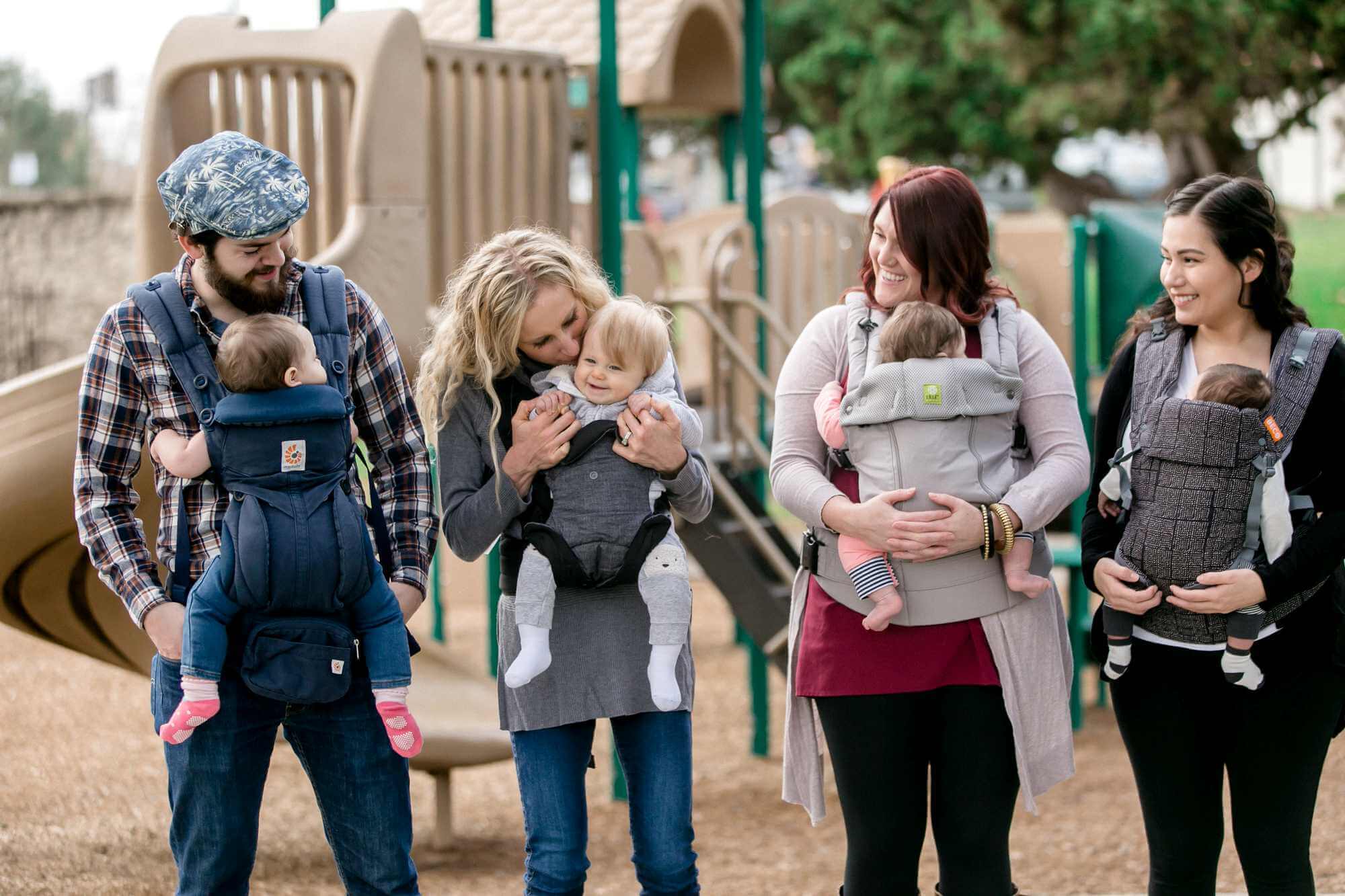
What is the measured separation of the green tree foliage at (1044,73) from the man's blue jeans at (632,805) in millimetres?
14795

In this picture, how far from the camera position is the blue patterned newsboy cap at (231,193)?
8.34 feet

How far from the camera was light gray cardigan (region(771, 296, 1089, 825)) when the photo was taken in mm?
2797

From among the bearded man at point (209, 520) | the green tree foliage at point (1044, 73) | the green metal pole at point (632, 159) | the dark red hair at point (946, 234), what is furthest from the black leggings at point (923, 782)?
the green tree foliage at point (1044, 73)

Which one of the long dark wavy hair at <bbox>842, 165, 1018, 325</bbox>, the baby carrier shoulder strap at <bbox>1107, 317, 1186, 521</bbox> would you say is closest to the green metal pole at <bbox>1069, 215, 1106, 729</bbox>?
the baby carrier shoulder strap at <bbox>1107, 317, 1186, 521</bbox>

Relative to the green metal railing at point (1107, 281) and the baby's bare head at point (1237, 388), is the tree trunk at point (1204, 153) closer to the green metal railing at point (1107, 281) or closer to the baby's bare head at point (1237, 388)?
the green metal railing at point (1107, 281)

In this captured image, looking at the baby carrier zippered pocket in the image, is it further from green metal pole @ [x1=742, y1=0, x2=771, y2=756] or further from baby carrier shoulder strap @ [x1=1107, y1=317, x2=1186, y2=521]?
green metal pole @ [x1=742, y1=0, x2=771, y2=756]

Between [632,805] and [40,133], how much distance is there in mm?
15394

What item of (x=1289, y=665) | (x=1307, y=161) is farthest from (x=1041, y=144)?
(x=1289, y=665)

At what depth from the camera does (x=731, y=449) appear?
20.9 ft

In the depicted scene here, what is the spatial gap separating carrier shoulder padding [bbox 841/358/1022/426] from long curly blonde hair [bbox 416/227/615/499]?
52 cm

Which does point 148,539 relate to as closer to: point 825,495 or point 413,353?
point 413,353

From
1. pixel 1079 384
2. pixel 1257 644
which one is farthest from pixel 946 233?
pixel 1079 384

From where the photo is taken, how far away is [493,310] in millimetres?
2797

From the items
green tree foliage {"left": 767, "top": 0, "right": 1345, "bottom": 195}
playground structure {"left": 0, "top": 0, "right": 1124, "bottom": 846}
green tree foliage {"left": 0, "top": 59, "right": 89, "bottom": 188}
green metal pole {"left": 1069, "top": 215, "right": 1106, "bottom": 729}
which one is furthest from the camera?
green tree foliage {"left": 767, "top": 0, "right": 1345, "bottom": 195}
